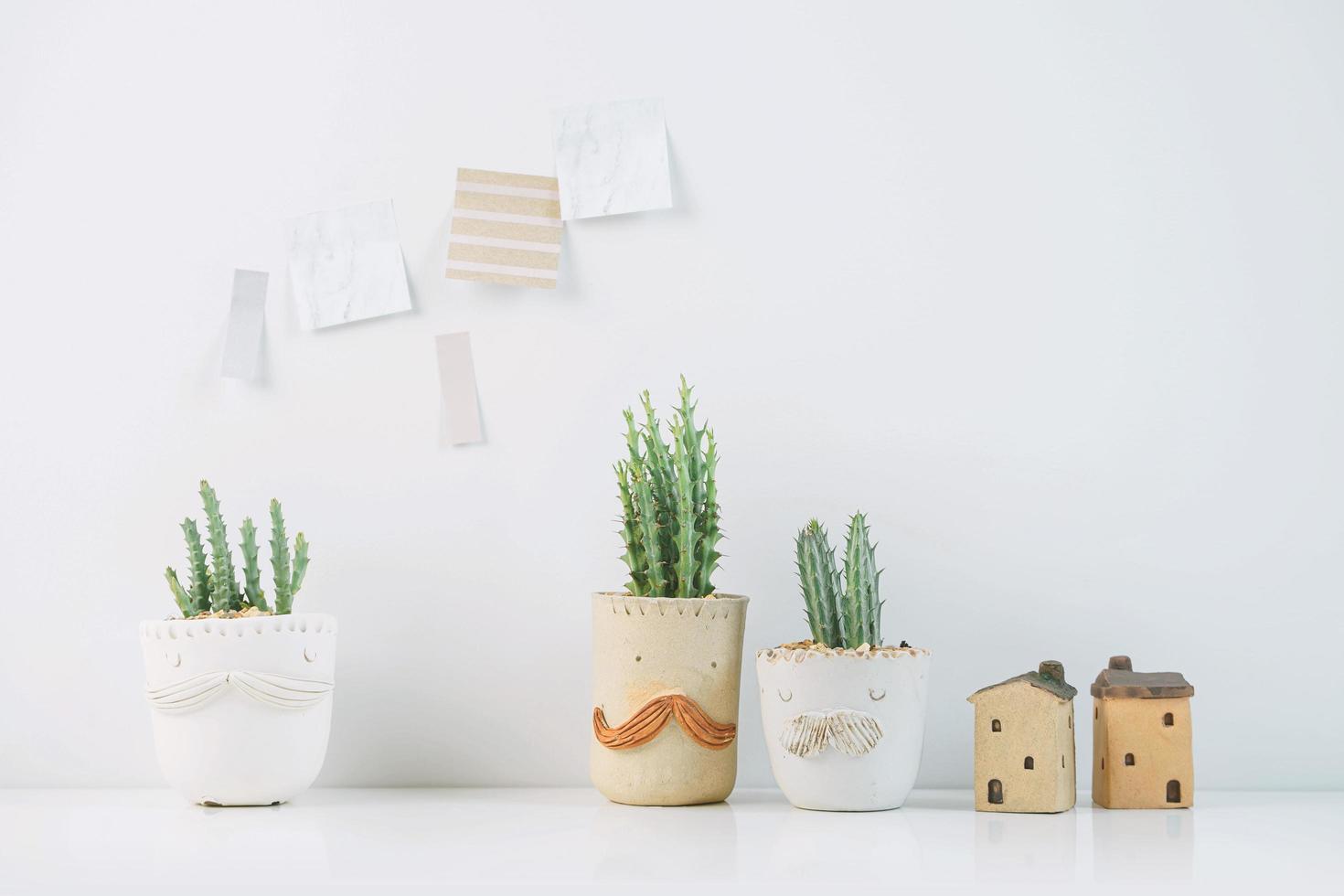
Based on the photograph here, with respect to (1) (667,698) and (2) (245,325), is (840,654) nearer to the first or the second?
(1) (667,698)

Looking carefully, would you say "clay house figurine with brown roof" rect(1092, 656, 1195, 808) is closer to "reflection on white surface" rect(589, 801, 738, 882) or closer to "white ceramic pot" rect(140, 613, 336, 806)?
"reflection on white surface" rect(589, 801, 738, 882)

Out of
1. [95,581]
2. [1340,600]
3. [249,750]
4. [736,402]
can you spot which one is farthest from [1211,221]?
[95,581]

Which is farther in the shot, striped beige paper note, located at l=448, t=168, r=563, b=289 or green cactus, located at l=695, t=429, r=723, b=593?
striped beige paper note, located at l=448, t=168, r=563, b=289

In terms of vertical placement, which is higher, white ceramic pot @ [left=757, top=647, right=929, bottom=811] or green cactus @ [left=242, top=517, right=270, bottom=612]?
green cactus @ [left=242, top=517, right=270, bottom=612]

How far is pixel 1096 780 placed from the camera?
106cm

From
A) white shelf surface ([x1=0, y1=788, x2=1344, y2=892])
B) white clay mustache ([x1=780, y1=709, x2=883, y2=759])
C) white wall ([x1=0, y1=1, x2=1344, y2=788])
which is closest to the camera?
white shelf surface ([x1=0, y1=788, x2=1344, y2=892])

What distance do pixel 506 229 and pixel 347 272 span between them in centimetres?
17

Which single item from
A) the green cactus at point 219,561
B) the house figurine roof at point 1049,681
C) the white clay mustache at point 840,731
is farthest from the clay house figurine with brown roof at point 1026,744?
the green cactus at point 219,561

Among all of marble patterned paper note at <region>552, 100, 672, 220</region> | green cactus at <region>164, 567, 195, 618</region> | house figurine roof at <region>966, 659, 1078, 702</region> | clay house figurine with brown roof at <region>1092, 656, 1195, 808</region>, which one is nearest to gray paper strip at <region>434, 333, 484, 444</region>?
marble patterned paper note at <region>552, 100, 672, 220</region>

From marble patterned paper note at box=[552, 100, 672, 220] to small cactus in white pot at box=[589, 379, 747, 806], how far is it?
0.84 ft

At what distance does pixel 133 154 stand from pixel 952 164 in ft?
2.84

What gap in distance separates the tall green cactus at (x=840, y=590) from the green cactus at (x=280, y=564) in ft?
1.56

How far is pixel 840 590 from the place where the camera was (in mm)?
1043

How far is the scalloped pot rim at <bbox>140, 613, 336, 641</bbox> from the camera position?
101 cm
